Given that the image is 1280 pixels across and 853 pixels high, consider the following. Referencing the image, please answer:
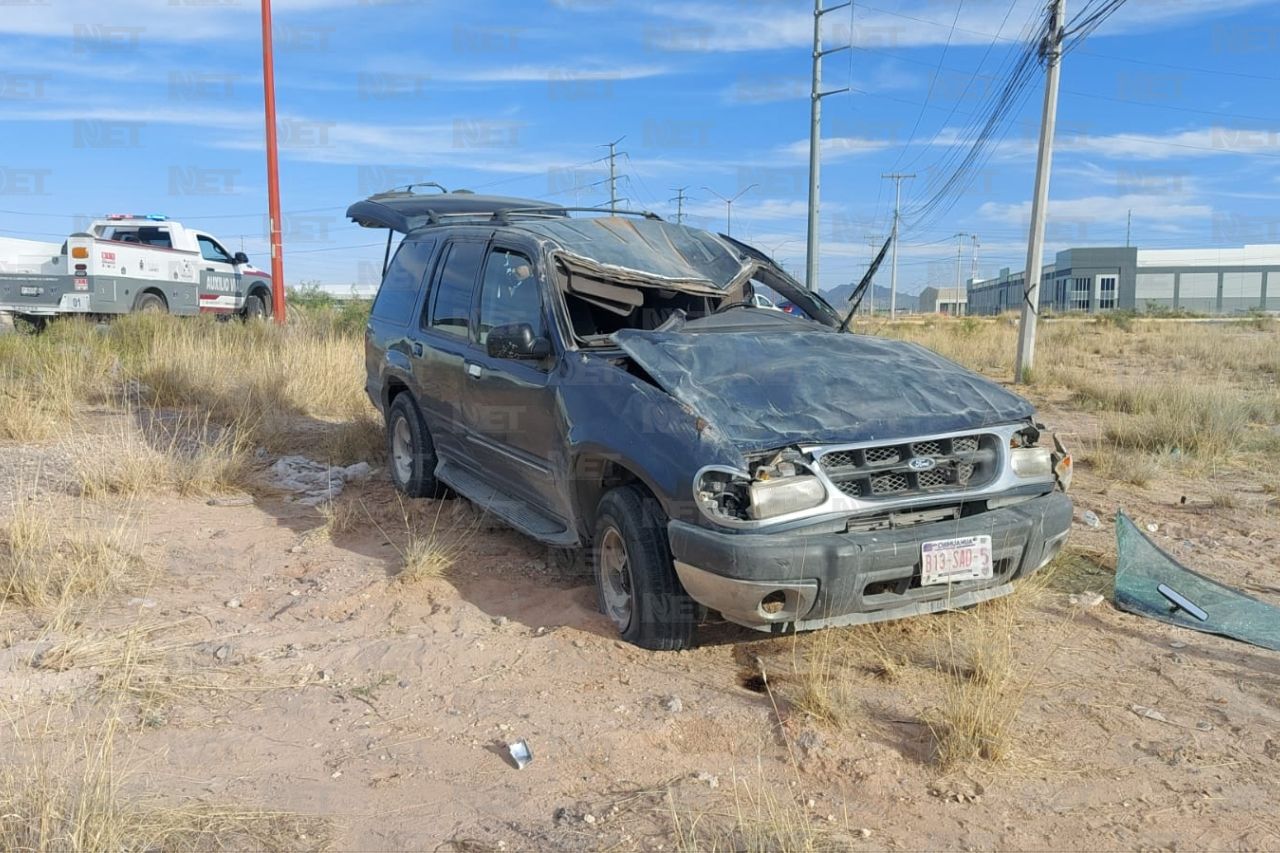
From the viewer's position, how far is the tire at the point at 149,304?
52.5 feet

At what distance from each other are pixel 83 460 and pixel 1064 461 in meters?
6.26

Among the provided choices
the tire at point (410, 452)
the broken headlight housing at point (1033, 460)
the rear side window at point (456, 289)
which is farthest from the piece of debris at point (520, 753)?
the tire at point (410, 452)

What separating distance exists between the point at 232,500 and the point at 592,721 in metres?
4.28

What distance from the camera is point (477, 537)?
5.92 m

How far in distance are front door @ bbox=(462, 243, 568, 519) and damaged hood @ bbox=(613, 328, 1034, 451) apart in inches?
22.2

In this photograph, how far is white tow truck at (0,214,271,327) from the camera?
15070 millimetres

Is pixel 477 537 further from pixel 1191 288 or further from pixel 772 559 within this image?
pixel 1191 288

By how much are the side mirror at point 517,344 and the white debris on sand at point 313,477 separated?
8.91 ft

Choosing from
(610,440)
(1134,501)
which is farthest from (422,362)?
(1134,501)

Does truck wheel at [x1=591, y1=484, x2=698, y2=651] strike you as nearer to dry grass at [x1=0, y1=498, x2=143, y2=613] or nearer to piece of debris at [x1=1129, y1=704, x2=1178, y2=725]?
piece of debris at [x1=1129, y1=704, x2=1178, y2=725]

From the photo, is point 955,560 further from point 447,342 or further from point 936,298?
point 936,298

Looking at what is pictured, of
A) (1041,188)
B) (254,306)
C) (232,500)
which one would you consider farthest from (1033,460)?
(254,306)

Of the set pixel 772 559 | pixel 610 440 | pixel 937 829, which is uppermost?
pixel 610 440

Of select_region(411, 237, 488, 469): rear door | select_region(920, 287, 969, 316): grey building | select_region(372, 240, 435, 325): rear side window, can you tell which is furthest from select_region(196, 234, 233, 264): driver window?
select_region(920, 287, 969, 316): grey building
